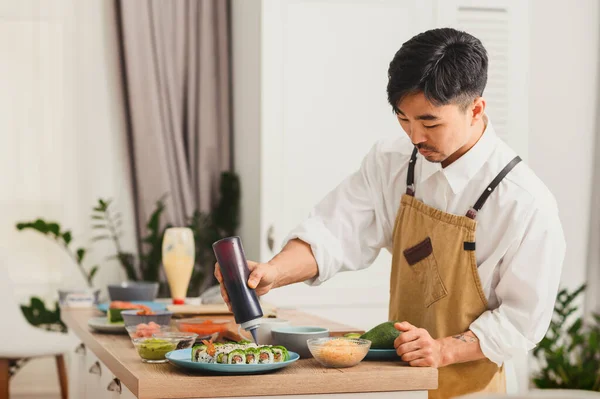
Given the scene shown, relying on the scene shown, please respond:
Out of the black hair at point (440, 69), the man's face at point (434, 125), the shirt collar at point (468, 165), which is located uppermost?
the black hair at point (440, 69)

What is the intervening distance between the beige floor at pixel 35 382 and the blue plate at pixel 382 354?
3007 mm

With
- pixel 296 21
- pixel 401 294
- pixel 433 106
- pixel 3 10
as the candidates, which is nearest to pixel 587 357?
pixel 296 21

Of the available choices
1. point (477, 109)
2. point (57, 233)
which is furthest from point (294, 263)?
point (57, 233)

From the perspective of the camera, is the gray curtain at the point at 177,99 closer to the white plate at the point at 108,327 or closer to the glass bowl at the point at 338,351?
the white plate at the point at 108,327

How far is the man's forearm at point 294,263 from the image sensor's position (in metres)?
2.07

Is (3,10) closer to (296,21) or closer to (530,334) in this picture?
(296,21)

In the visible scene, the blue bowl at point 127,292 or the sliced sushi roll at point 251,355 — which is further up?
the sliced sushi roll at point 251,355

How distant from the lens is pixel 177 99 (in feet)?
14.5

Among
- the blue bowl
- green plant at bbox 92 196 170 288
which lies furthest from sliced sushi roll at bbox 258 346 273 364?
green plant at bbox 92 196 170 288

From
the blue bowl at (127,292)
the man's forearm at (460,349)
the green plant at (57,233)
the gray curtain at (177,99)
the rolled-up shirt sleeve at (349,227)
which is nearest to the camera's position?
the man's forearm at (460,349)

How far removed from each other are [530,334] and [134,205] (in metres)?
2.87

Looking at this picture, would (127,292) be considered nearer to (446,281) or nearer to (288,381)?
(446,281)

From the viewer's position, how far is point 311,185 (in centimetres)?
386

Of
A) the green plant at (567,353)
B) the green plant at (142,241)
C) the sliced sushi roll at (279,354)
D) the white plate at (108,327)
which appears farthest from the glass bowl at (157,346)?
the green plant at (567,353)
